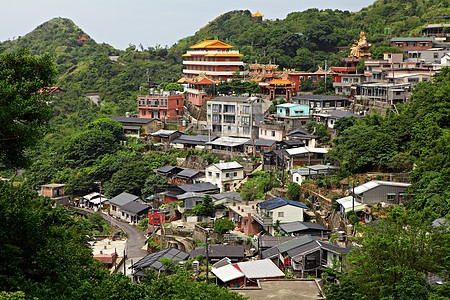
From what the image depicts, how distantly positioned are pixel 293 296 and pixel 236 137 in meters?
25.4

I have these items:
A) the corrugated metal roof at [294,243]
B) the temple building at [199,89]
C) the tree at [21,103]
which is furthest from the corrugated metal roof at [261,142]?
the tree at [21,103]

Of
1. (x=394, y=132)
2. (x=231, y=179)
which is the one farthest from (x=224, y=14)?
(x=394, y=132)

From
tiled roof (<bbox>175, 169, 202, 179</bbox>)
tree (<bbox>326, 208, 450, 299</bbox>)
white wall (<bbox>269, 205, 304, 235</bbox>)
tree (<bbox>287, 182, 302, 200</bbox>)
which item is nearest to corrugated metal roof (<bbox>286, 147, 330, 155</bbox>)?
tree (<bbox>287, 182, 302, 200</bbox>)

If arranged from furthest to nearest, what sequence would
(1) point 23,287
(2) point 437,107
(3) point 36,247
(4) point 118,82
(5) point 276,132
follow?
(4) point 118,82 < (5) point 276,132 < (2) point 437,107 < (3) point 36,247 < (1) point 23,287

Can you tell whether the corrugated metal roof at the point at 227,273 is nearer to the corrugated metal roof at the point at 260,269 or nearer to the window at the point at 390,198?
the corrugated metal roof at the point at 260,269

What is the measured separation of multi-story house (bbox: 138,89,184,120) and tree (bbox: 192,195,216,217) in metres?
17.3

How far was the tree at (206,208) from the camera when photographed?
31.7m

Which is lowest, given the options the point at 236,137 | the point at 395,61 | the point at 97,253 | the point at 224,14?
the point at 97,253

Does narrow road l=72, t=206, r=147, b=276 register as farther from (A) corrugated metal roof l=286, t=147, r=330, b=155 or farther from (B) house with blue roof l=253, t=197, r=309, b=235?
(A) corrugated metal roof l=286, t=147, r=330, b=155

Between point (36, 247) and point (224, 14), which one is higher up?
point (224, 14)

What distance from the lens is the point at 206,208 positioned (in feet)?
104

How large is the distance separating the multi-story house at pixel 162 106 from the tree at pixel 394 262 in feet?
108

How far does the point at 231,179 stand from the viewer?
37188mm

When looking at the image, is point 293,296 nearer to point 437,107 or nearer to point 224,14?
point 437,107
